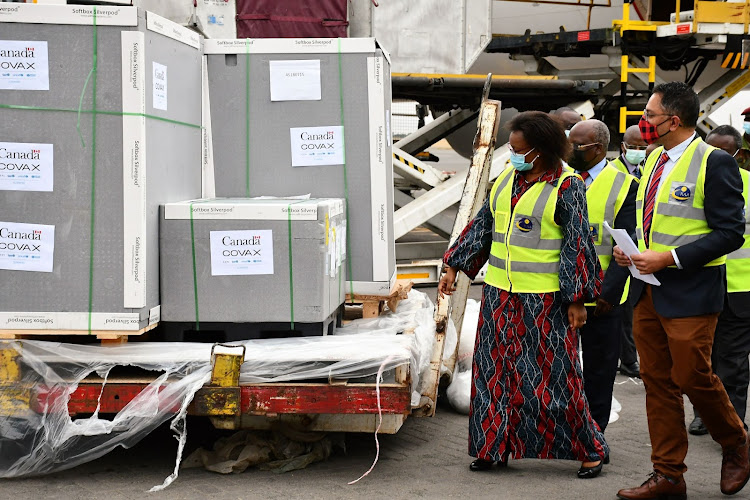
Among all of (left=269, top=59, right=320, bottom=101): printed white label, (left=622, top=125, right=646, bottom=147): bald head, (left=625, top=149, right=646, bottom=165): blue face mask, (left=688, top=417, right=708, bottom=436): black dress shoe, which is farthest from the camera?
(left=622, top=125, right=646, bottom=147): bald head

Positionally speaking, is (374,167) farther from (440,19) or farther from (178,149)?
(440,19)

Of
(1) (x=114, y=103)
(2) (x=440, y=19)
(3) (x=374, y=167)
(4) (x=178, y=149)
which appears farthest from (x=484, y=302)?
(2) (x=440, y=19)

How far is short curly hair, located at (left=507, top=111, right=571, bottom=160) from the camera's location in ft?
15.4

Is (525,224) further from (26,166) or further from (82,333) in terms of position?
(26,166)

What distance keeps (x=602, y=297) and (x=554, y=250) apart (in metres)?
0.52

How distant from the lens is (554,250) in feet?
15.4

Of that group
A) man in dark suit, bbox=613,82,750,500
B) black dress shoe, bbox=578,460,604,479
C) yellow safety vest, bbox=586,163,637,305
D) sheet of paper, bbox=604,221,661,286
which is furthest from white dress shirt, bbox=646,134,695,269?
black dress shoe, bbox=578,460,604,479

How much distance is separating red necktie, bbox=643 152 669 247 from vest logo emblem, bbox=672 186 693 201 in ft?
0.35

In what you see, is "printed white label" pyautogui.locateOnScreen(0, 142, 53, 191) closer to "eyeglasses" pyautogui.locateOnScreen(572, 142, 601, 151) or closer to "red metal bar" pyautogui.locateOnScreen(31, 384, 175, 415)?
"red metal bar" pyautogui.locateOnScreen(31, 384, 175, 415)

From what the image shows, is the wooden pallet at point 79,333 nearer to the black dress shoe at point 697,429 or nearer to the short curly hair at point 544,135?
the short curly hair at point 544,135

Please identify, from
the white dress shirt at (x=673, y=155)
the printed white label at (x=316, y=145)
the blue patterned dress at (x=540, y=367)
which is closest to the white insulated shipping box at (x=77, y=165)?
the printed white label at (x=316, y=145)

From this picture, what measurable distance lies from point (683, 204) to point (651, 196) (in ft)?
0.56

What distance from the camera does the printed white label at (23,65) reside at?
14.4 ft

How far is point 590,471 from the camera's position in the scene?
4742mm
